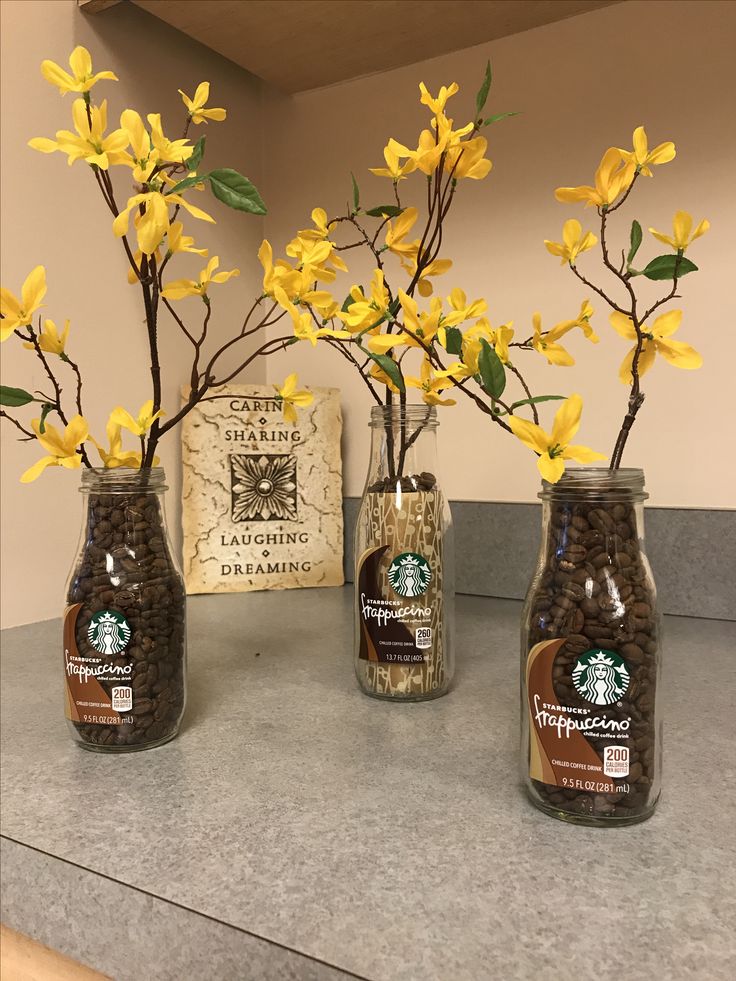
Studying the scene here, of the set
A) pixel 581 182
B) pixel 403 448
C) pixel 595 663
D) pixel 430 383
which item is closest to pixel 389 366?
pixel 430 383

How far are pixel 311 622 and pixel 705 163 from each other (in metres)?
0.77

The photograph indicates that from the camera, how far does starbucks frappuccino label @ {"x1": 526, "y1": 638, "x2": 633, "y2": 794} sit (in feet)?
1.49

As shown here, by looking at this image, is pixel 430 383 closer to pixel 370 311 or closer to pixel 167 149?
pixel 370 311

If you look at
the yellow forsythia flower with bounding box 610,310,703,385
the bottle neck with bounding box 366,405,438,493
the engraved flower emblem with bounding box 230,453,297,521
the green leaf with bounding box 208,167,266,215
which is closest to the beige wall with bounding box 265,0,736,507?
the engraved flower emblem with bounding box 230,453,297,521

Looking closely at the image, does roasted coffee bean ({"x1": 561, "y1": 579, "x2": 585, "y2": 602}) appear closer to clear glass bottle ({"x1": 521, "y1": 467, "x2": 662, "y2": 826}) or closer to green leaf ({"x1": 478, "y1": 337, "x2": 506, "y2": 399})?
clear glass bottle ({"x1": 521, "y1": 467, "x2": 662, "y2": 826})

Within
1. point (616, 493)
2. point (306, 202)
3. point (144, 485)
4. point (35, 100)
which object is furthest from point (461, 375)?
point (306, 202)

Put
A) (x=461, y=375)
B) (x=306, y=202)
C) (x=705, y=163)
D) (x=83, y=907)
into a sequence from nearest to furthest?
1. (x=83, y=907)
2. (x=461, y=375)
3. (x=705, y=163)
4. (x=306, y=202)

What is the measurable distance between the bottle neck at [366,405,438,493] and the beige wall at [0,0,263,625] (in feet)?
1.70

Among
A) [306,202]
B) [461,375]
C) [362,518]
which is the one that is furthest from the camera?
[306,202]

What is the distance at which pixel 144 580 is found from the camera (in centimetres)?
58

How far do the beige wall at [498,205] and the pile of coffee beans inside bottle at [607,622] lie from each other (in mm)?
577

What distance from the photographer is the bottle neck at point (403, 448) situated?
2.32 feet

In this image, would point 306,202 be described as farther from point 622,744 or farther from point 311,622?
point 622,744

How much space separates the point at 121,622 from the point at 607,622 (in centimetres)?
35
